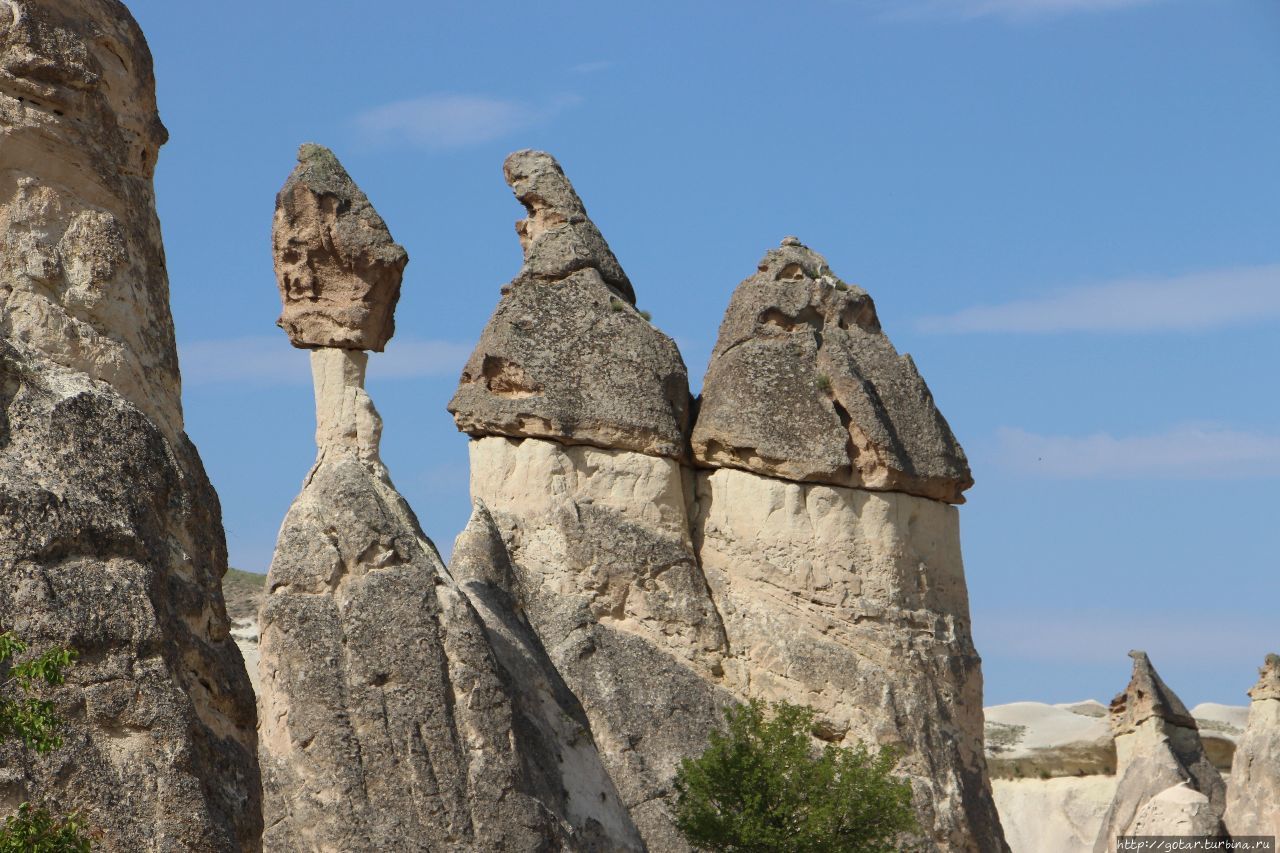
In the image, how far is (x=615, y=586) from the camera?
2523 centimetres

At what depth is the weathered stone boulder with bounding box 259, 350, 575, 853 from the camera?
16672 millimetres

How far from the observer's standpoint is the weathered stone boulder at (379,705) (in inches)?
656

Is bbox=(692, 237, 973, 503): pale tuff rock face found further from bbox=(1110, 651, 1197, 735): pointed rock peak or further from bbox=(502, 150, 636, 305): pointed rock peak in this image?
bbox=(1110, 651, 1197, 735): pointed rock peak

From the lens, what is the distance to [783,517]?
26.3 metres

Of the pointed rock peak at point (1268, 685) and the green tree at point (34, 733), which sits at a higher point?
the pointed rock peak at point (1268, 685)

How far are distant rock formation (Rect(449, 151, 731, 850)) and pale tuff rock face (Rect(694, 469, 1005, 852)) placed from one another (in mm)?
460

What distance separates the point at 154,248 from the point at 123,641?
273 cm

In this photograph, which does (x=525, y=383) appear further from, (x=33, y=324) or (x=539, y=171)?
(x=33, y=324)

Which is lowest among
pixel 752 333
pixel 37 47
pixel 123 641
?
pixel 123 641

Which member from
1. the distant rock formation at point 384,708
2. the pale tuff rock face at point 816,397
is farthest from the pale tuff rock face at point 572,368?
the distant rock formation at point 384,708

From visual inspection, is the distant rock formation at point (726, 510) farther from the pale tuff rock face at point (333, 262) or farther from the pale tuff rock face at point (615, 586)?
the pale tuff rock face at point (333, 262)

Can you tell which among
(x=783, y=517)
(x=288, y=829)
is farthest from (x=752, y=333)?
(x=288, y=829)

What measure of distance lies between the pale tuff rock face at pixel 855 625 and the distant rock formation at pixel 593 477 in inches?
18.1

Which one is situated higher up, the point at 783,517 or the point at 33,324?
the point at 783,517
